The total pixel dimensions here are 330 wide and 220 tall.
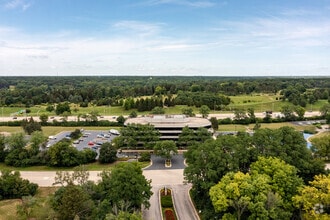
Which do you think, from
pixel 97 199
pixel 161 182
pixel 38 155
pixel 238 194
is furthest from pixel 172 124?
pixel 238 194

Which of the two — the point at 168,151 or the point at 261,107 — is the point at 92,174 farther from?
the point at 261,107

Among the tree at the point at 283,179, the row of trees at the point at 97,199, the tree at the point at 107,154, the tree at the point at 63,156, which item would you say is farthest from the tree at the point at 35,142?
the tree at the point at 283,179

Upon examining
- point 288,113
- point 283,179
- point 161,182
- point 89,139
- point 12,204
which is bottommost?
point 12,204

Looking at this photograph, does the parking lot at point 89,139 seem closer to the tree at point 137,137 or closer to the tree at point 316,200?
the tree at point 137,137

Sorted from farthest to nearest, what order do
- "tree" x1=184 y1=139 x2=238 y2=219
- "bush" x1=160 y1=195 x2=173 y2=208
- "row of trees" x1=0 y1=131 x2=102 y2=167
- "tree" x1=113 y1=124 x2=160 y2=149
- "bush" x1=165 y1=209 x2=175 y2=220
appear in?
"tree" x1=113 y1=124 x2=160 y2=149 → "row of trees" x1=0 y1=131 x2=102 y2=167 → "bush" x1=160 y1=195 x2=173 y2=208 → "bush" x1=165 y1=209 x2=175 y2=220 → "tree" x1=184 y1=139 x2=238 y2=219

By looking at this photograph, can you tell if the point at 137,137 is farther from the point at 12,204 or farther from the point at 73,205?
the point at 73,205

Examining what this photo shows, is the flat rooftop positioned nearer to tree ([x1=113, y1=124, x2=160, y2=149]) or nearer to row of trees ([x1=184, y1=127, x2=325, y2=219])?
tree ([x1=113, y1=124, x2=160, y2=149])

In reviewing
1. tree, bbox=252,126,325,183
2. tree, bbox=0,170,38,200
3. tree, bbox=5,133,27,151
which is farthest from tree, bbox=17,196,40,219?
tree, bbox=252,126,325,183
